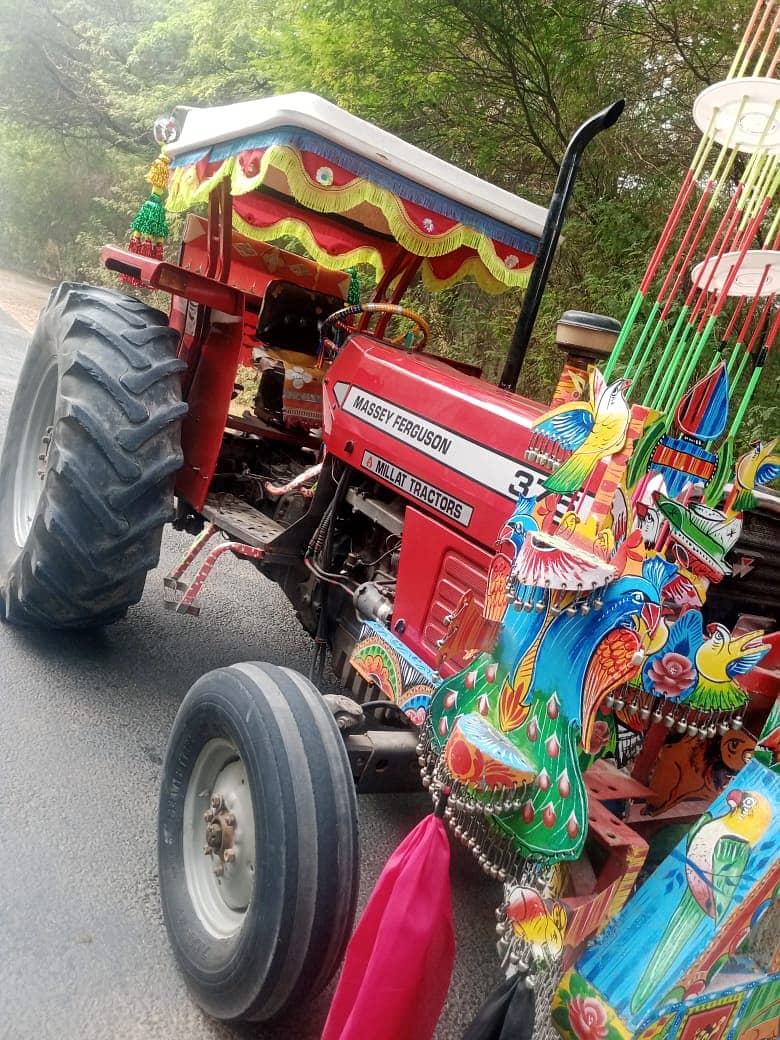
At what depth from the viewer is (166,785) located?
7.47 feet

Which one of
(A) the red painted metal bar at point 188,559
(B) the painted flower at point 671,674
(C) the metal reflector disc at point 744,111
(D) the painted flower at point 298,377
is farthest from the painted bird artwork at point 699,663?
(D) the painted flower at point 298,377

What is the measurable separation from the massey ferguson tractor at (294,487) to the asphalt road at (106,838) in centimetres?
16

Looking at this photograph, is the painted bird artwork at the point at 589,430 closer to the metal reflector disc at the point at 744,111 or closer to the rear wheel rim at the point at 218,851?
the metal reflector disc at the point at 744,111

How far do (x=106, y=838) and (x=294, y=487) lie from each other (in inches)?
58.7

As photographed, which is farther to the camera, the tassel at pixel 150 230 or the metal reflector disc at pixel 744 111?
the tassel at pixel 150 230

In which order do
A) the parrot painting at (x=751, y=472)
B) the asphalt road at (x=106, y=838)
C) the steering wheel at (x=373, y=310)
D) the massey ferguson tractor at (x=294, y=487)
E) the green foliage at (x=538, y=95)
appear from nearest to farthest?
the parrot painting at (x=751, y=472)
the massey ferguson tractor at (x=294, y=487)
the asphalt road at (x=106, y=838)
the steering wheel at (x=373, y=310)
the green foliage at (x=538, y=95)

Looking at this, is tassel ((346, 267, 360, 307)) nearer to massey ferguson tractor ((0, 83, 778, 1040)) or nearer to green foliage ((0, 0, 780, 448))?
massey ferguson tractor ((0, 83, 778, 1040))

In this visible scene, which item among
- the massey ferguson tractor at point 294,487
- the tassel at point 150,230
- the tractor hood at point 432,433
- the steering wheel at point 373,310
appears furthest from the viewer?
the tassel at point 150,230

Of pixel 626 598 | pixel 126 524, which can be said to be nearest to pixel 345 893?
pixel 626 598

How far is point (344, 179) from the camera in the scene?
2752mm

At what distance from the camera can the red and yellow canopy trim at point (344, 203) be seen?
2.68m

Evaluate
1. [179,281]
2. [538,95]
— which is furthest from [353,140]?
[538,95]

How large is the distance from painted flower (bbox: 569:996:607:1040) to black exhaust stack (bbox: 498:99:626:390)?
2.02 metres

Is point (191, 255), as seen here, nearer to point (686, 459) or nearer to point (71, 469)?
point (71, 469)
